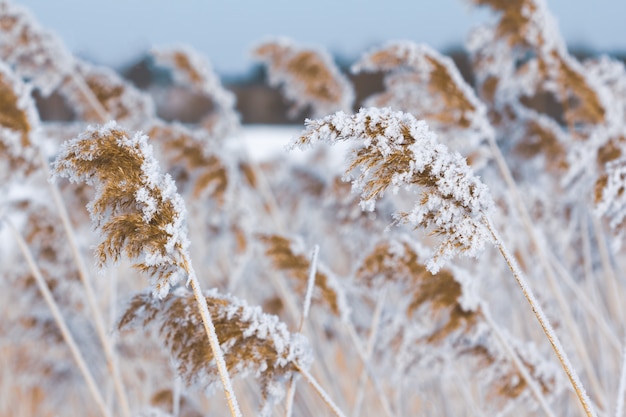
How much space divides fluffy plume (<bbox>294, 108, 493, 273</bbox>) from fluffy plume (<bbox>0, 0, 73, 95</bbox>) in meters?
2.43

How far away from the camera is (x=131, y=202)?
4.33 feet

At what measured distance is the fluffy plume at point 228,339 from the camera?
4.82 ft

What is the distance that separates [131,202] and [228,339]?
0.36 meters

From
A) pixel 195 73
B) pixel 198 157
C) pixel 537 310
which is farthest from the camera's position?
pixel 195 73

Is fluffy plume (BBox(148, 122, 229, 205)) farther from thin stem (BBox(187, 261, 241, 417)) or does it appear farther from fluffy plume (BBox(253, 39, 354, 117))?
thin stem (BBox(187, 261, 241, 417))

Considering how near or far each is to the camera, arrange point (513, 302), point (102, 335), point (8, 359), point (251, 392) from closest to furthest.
Result: point (102, 335), point (251, 392), point (513, 302), point (8, 359)

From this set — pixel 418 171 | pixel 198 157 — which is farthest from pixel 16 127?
pixel 418 171

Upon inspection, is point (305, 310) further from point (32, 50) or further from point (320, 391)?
point (32, 50)

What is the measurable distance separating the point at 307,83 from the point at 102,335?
213 cm

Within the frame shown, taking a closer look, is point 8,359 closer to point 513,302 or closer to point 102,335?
point 102,335

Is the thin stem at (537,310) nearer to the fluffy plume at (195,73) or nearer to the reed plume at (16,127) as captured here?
the reed plume at (16,127)

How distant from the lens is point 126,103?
3.75 m

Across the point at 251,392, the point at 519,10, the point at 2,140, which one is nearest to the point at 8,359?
the point at 251,392

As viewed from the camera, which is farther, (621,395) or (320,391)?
(621,395)
